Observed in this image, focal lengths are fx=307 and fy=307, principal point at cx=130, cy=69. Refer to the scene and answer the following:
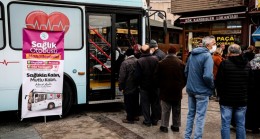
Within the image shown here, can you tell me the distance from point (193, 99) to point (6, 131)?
3.96 meters

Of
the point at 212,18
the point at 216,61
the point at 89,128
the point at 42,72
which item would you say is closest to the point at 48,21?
the point at 42,72

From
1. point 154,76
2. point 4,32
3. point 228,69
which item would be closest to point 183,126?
point 154,76

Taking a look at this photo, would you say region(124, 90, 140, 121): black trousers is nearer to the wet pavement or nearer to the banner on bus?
the wet pavement

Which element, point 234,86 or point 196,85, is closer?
point 234,86

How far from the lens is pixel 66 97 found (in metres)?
7.53

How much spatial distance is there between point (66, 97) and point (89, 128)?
1.22m

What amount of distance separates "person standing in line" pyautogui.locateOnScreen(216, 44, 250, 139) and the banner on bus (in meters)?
3.69

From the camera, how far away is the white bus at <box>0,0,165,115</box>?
6742mm

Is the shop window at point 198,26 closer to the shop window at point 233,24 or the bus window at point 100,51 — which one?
the shop window at point 233,24

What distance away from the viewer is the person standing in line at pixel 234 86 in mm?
5176

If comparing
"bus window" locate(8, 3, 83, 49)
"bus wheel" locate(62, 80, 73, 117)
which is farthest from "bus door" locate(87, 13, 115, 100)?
"bus wheel" locate(62, 80, 73, 117)

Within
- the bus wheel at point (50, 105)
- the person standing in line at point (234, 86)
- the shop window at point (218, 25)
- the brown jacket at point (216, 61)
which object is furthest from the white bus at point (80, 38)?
the shop window at point (218, 25)

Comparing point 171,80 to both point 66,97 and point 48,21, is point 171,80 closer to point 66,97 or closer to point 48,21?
point 66,97

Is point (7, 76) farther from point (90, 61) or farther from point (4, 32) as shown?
point (90, 61)
